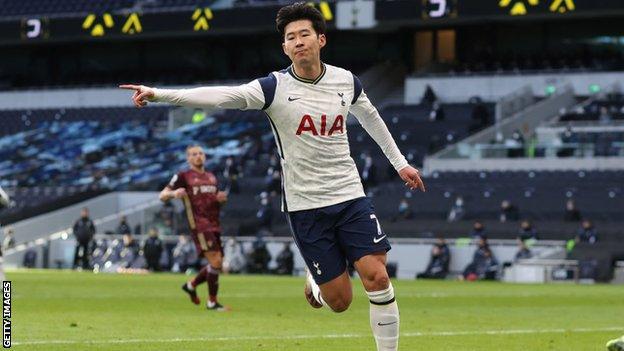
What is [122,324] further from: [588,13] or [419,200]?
[588,13]

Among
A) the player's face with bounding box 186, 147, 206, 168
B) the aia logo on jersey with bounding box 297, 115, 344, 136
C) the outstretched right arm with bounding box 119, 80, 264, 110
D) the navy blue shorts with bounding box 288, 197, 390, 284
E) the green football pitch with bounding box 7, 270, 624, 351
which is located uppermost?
the outstretched right arm with bounding box 119, 80, 264, 110

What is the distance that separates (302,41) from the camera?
10094mm

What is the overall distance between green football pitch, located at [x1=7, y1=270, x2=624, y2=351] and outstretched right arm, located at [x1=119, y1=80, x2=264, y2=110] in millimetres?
3515

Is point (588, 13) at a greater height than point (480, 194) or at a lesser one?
greater

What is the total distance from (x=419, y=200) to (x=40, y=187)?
16193mm

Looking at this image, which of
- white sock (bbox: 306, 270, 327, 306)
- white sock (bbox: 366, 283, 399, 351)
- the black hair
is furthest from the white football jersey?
white sock (bbox: 306, 270, 327, 306)

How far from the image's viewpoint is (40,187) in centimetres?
5203

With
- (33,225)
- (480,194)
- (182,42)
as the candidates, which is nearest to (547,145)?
(480,194)

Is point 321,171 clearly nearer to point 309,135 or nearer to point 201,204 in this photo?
point 309,135

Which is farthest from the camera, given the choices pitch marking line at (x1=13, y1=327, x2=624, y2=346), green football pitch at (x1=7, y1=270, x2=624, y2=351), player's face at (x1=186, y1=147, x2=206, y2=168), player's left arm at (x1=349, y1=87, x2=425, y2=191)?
player's face at (x1=186, y1=147, x2=206, y2=168)

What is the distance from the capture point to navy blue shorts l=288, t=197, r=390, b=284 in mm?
10242

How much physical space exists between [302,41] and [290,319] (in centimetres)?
817

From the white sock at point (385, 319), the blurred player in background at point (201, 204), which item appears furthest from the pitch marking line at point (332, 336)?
the blurred player in background at point (201, 204)

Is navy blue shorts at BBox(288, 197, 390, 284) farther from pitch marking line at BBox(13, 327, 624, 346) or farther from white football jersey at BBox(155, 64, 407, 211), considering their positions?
pitch marking line at BBox(13, 327, 624, 346)
